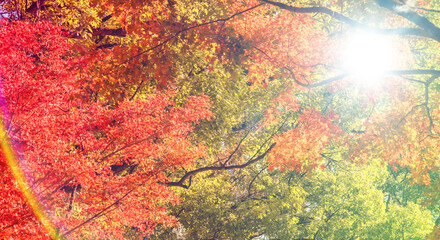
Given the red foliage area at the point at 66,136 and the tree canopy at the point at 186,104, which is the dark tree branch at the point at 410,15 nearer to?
the tree canopy at the point at 186,104

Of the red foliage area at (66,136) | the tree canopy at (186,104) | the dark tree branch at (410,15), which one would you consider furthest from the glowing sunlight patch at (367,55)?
the red foliage area at (66,136)

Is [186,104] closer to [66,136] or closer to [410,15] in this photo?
[66,136]

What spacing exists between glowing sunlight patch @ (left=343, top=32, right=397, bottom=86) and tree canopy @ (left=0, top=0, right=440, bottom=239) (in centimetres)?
5

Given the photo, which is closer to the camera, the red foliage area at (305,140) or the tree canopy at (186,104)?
the tree canopy at (186,104)

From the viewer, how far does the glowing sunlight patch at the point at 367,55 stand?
9289mm

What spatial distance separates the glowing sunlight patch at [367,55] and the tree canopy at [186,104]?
0.16 ft

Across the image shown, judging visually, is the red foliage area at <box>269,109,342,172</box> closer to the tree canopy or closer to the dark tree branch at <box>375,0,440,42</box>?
the tree canopy

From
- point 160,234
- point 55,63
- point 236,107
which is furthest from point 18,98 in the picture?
point 160,234

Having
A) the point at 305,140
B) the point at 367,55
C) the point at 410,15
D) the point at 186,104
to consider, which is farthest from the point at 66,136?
the point at 367,55

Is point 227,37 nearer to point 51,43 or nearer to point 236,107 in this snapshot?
point 51,43

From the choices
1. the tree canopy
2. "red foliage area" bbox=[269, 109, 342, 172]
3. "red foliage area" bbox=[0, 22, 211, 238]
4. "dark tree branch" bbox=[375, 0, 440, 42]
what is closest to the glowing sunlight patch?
the tree canopy

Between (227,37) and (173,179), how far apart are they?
9.46 m

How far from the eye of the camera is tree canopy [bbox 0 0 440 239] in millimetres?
6660

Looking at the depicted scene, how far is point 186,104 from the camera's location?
1177cm
